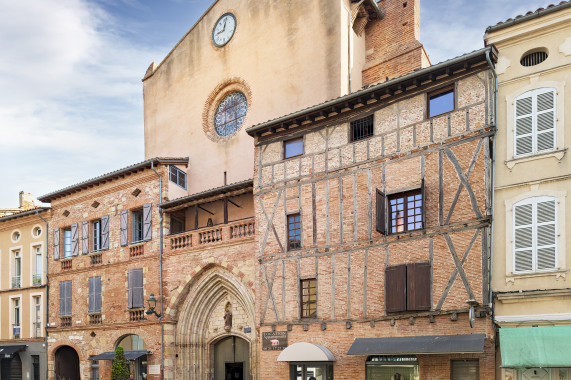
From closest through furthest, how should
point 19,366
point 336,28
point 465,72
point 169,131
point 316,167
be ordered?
point 465,72
point 316,167
point 336,28
point 169,131
point 19,366

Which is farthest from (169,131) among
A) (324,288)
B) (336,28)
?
(324,288)

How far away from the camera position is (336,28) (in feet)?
76.1

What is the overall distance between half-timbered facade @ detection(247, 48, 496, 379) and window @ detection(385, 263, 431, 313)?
1.1 inches

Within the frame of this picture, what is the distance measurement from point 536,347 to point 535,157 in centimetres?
448

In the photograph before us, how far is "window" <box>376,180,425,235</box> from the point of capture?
1752cm

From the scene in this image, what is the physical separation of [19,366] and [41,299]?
3.86m

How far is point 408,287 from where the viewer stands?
17.1 metres

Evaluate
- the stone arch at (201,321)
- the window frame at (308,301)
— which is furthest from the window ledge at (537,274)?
the stone arch at (201,321)

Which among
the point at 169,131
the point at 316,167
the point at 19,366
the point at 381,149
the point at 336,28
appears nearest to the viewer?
the point at 381,149

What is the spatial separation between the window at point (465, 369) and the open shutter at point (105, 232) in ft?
52.4

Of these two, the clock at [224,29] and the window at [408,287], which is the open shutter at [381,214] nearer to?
the window at [408,287]

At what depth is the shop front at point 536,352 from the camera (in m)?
14.2

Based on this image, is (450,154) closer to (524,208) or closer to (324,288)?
(524,208)

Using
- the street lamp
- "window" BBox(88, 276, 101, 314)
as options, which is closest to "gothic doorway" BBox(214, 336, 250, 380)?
the street lamp
